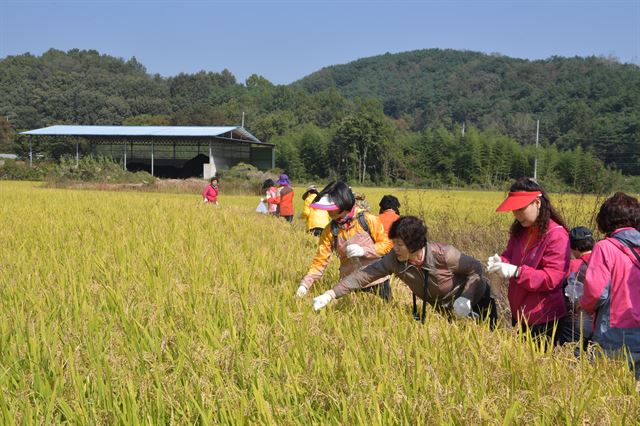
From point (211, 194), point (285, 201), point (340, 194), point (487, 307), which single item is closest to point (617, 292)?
point (487, 307)

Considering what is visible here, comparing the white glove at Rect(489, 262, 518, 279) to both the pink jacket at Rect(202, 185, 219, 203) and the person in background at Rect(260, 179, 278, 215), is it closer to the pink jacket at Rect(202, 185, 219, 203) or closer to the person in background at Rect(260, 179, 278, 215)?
the person in background at Rect(260, 179, 278, 215)

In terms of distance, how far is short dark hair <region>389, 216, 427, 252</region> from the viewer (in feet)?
9.54

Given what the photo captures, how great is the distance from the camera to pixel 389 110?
93.2 m

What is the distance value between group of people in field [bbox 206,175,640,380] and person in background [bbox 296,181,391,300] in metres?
0.01

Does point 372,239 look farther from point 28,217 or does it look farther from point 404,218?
point 28,217

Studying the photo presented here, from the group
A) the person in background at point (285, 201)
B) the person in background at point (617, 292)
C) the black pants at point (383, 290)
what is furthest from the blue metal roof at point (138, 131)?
the person in background at point (617, 292)

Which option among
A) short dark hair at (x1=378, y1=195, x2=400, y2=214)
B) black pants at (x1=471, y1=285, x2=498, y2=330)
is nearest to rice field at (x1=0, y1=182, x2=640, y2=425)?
black pants at (x1=471, y1=285, x2=498, y2=330)

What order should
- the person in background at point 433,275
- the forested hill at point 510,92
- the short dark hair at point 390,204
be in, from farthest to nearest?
the forested hill at point 510,92
the short dark hair at point 390,204
the person in background at point 433,275

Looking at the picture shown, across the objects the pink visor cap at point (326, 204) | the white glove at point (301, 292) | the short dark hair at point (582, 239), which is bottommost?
the white glove at point (301, 292)

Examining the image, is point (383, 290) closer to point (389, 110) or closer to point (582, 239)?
point (582, 239)

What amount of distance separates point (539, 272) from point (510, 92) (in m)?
75.4

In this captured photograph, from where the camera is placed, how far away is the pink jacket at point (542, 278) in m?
2.77

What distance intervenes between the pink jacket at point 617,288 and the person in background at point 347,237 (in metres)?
1.31

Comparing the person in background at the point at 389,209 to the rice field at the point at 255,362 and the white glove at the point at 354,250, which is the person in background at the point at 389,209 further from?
the white glove at the point at 354,250
